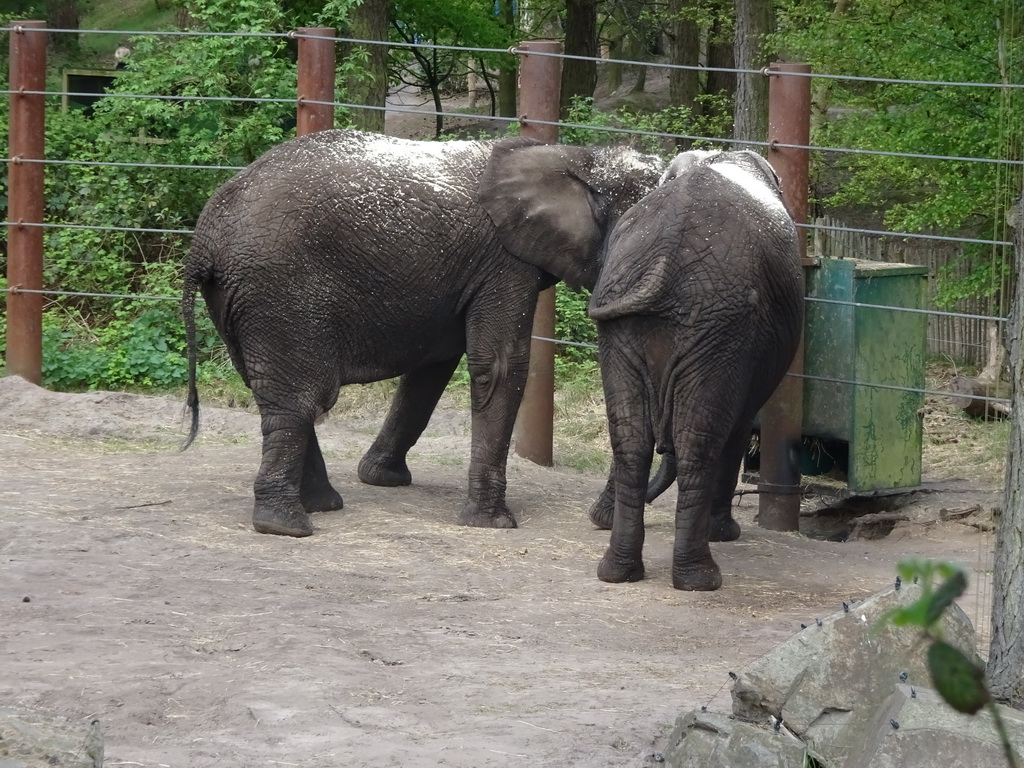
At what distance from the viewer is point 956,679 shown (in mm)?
1138

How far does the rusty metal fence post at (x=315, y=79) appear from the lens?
843 cm

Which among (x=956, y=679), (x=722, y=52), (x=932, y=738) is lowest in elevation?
(x=932, y=738)

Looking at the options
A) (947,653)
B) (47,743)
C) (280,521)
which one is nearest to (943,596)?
(947,653)

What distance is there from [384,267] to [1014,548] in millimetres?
3745

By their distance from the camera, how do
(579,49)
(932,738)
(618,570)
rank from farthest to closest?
(579,49) → (618,570) → (932,738)

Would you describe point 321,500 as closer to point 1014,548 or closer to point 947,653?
point 1014,548

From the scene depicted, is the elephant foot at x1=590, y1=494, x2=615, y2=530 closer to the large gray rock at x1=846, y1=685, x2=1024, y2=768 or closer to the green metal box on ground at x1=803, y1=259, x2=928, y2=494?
the green metal box on ground at x1=803, y1=259, x2=928, y2=494

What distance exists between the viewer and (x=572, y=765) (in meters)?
3.63

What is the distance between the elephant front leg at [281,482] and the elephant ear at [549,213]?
1.39 m

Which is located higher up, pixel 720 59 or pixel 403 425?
pixel 720 59

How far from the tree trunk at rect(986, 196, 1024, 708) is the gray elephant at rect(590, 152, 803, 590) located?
192cm

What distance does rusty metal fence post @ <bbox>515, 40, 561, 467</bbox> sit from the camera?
828 centimetres

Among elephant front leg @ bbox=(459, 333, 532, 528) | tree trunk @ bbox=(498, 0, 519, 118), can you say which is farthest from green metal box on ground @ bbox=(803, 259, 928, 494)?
tree trunk @ bbox=(498, 0, 519, 118)

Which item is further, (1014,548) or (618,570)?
(618,570)
